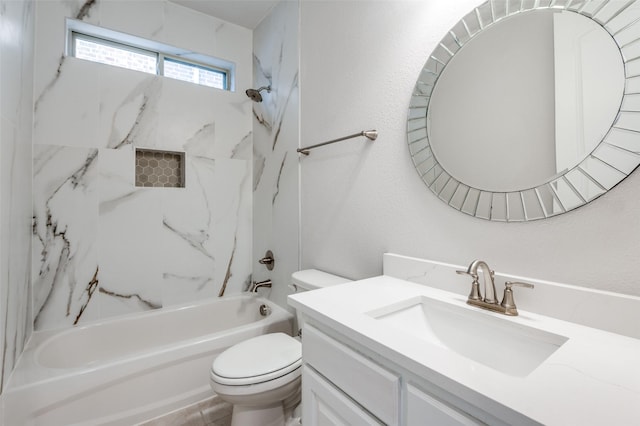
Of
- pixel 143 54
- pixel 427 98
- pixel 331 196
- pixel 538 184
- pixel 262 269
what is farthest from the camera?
pixel 262 269

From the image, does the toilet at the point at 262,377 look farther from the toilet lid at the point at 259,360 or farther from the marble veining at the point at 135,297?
the marble veining at the point at 135,297

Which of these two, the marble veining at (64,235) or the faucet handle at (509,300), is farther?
the marble veining at (64,235)

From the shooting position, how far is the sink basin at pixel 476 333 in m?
0.70

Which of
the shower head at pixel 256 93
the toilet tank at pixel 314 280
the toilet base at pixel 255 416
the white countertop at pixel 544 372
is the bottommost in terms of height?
the toilet base at pixel 255 416

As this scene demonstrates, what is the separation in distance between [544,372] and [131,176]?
7.66 feet

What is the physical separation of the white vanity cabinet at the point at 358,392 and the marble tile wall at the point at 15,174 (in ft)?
4.12

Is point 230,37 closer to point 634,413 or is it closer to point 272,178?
point 272,178

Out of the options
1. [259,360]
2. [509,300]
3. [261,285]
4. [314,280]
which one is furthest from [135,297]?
[509,300]

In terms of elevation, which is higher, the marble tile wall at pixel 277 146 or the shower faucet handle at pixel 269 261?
the marble tile wall at pixel 277 146

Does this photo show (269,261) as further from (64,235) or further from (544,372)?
(544,372)

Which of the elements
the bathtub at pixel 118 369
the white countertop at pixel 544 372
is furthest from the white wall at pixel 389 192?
the bathtub at pixel 118 369

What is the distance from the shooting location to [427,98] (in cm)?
111

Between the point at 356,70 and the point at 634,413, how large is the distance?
1468 millimetres

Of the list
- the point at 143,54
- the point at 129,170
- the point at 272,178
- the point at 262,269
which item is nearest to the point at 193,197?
the point at 129,170
